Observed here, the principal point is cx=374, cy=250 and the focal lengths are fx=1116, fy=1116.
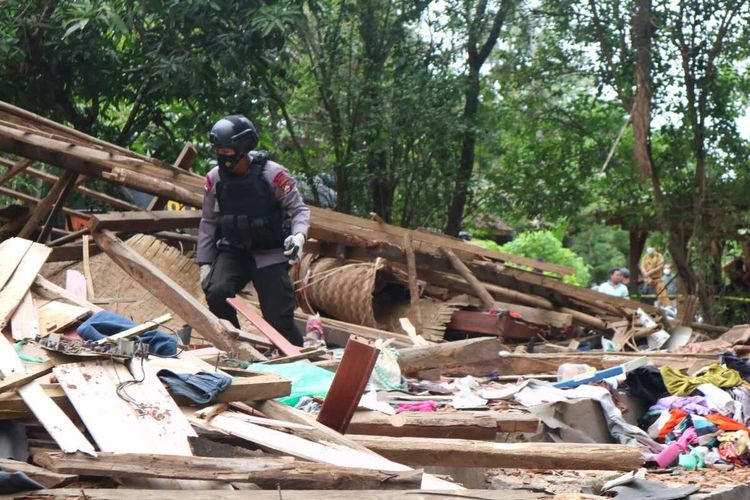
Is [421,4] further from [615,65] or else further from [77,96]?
[77,96]

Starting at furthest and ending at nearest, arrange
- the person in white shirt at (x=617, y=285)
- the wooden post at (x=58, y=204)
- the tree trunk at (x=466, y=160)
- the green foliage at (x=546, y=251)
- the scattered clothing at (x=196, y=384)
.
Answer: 1. the green foliage at (x=546, y=251)
2. the person in white shirt at (x=617, y=285)
3. the tree trunk at (x=466, y=160)
4. the wooden post at (x=58, y=204)
5. the scattered clothing at (x=196, y=384)

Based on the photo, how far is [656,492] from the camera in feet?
16.5

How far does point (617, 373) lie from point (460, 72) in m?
7.90

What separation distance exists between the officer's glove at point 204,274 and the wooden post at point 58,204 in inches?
76.8

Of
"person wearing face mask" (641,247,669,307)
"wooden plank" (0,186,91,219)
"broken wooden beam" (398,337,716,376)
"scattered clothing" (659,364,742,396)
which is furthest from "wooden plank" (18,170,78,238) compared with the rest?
"person wearing face mask" (641,247,669,307)

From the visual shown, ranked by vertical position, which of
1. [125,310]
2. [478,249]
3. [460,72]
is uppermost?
[460,72]

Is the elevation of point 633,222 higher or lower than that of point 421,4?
lower

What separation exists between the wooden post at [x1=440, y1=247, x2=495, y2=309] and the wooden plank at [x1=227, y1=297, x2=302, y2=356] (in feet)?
9.32

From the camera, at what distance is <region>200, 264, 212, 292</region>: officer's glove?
7.84 metres

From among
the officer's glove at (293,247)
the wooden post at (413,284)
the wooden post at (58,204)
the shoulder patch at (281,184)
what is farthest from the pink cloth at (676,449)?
the wooden post at (58,204)

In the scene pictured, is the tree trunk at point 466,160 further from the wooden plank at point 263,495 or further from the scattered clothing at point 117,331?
the wooden plank at point 263,495

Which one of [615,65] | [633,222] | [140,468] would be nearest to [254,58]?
[615,65]

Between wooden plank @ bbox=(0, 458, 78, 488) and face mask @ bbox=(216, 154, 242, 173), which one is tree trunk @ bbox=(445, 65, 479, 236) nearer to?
face mask @ bbox=(216, 154, 242, 173)

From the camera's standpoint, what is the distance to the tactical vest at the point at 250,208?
7.64 meters
